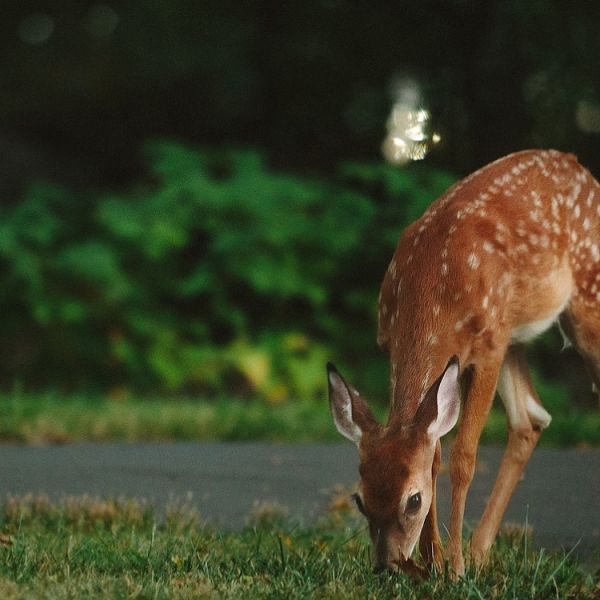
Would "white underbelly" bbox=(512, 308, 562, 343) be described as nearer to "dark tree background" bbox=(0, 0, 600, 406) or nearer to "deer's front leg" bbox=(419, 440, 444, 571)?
"deer's front leg" bbox=(419, 440, 444, 571)

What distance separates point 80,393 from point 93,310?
2.04ft

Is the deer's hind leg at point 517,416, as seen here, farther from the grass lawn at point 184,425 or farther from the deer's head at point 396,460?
the grass lawn at point 184,425

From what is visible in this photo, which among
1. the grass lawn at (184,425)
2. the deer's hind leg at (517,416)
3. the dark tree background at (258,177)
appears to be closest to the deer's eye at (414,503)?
the deer's hind leg at (517,416)

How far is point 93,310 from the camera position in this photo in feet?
32.6

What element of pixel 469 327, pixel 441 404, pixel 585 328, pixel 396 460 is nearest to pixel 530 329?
pixel 585 328

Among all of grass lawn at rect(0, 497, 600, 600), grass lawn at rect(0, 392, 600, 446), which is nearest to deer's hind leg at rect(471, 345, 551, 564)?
grass lawn at rect(0, 497, 600, 600)

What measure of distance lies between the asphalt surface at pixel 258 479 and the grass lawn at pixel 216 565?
18.7 inches

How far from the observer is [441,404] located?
4.31 metres

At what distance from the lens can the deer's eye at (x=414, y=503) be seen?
13.7 feet

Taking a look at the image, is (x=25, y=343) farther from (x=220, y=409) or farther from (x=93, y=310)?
(x=220, y=409)

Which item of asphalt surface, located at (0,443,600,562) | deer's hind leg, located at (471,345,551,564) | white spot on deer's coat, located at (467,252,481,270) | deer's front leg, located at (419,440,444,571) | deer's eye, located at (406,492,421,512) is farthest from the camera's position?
asphalt surface, located at (0,443,600,562)

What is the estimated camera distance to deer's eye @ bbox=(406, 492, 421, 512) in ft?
13.7

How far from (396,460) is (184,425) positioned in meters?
4.00

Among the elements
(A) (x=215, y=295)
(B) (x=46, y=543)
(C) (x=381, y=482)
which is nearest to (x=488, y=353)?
(C) (x=381, y=482)
